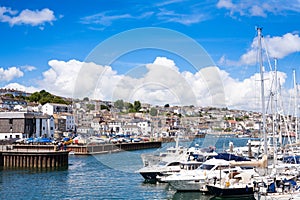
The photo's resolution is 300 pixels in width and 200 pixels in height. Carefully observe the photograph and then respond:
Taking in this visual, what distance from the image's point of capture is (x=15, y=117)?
62875mm

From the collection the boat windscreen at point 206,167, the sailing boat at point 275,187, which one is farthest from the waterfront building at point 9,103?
the sailing boat at point 275,187

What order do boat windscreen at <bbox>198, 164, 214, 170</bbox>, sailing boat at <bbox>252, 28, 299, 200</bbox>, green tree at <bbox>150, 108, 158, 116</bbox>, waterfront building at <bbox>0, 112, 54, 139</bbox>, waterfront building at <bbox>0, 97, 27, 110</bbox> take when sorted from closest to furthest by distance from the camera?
sailing boat at <bbox>252, 28, 299, 200</bbox> → boat windscreen at <bbox>198, 164, 214, 170</bbox> → waterfront building at <bbox>0, 112, 54, 139</bbox> → waterfront building at <bbox>0, 97, 27, 110</bbox> → green tree at <bbox>150, 108, 158, 116</bbox>

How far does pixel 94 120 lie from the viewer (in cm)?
10144

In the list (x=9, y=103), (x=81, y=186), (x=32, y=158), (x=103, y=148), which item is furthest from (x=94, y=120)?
(x=81, y=186)

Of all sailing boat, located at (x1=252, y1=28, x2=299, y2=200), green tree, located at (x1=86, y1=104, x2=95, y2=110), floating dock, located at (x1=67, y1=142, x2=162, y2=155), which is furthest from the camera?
green tree, located at (x1=86, y1=104, x2=95, y2=110)

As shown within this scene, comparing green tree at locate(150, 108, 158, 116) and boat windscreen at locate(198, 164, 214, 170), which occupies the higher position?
green tree at locate(150, 108, 158, 116)

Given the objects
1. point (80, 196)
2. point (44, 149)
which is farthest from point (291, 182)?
point (44, 149)

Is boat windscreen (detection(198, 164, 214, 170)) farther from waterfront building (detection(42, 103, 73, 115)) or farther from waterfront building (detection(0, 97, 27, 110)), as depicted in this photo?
waterfront building (detection(0, 97, 27, 110))

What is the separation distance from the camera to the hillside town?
63875 millimetres

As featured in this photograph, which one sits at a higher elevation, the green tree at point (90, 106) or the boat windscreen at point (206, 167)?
the green tree at point (90, 106)

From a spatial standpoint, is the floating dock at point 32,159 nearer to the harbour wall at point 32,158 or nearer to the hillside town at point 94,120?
the harbour wall at point 32,158

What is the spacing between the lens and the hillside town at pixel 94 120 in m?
63.9

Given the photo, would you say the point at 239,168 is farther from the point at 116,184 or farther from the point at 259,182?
the point at 116,184

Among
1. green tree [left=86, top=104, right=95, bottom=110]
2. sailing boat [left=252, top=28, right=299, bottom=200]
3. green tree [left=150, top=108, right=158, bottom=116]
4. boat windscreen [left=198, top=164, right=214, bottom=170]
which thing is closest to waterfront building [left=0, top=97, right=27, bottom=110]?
green tree [left=86, top=104, right=95, bottom=110]
